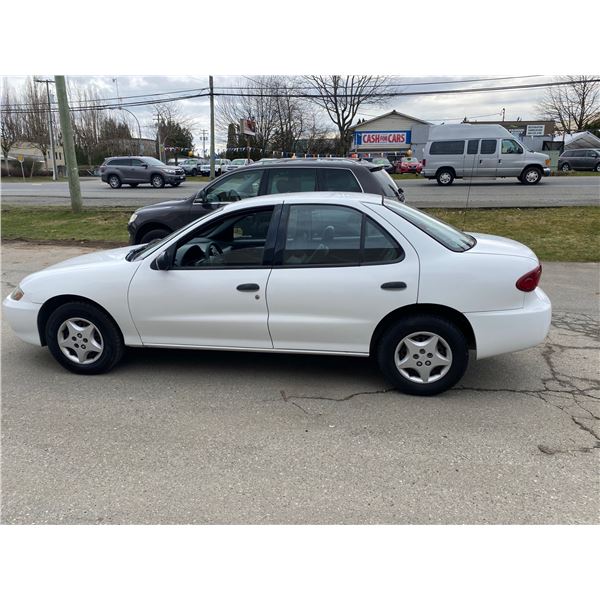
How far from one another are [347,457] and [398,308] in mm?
1215

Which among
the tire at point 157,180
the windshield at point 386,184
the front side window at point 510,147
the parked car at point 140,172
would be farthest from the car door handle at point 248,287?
the tire at point 157,180

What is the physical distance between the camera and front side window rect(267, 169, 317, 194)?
22.0ft

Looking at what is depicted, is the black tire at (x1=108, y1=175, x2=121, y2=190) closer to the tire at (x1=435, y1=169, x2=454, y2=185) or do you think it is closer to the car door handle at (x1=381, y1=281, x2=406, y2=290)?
the tire at (x1=435, y1=169, x2=454, y2=185)

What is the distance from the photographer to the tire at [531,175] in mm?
20438

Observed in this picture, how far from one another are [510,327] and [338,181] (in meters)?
3.71

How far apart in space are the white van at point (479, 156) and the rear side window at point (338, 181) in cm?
1577

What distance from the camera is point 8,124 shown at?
5444cm

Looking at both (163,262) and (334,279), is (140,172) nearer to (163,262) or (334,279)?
(163,262)

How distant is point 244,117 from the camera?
5053 cm

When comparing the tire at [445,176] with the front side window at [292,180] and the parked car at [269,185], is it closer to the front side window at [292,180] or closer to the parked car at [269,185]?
the parked car at [269,185]

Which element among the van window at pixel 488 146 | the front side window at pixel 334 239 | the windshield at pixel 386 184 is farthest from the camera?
the van window at pixel 488 146

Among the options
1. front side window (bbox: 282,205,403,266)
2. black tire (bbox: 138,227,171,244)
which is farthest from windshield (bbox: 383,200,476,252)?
black tire (bbox: 138,227,171,244)

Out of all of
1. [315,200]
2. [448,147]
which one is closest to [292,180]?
[315,200]

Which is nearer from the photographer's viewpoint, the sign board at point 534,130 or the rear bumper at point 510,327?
the rear bumper at point 510,327
